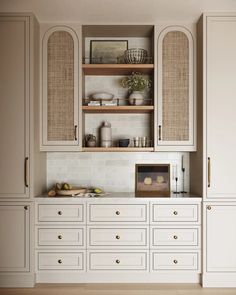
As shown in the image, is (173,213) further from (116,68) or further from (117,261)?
(116,68)

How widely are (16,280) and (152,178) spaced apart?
1.67 meters

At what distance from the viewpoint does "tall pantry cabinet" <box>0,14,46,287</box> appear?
304 cm

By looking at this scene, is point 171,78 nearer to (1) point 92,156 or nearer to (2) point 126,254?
(1) point 92,156

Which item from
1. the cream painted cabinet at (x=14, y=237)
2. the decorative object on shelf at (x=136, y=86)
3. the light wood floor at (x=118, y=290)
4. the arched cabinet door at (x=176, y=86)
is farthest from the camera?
the decorative object on shelf at (x=136, y=86)

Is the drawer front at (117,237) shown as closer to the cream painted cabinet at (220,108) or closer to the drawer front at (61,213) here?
the drawer front at (61,213)

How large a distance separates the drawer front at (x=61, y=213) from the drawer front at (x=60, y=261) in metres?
0.33

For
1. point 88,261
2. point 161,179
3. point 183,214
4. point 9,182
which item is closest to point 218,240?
point 183,214

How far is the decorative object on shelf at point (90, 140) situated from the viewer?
11.2 ft

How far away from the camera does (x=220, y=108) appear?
10.00 ft

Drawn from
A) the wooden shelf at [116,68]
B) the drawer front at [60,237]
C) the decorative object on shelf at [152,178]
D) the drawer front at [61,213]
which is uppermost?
the wooden shelf at [116,68]

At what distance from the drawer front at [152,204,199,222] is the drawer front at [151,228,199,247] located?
0.09 meters

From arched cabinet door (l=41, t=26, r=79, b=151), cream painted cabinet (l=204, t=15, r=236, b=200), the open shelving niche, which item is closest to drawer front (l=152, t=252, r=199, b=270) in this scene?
cream painted cabinet (l=204, t=15, r=236, b=200)

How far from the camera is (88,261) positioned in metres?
3.09

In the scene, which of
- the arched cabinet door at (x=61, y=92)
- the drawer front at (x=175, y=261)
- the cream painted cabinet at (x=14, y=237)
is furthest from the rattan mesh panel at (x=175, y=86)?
the cream painted cabinet at (x=14, y=237)
